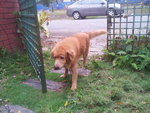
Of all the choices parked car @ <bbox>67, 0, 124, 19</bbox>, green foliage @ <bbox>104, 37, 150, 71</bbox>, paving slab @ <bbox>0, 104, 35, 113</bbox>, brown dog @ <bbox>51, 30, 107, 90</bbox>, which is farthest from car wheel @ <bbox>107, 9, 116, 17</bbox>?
parked car @ <bbox>67, 0, 124, 19</bbox>

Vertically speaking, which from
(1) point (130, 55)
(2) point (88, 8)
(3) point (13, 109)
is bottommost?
(3) point (13, 109)

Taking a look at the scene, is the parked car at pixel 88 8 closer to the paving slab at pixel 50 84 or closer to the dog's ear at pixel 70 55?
the paving slab at pixel 50 84

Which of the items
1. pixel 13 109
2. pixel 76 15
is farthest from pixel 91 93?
pixel 76 15

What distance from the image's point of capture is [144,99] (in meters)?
2.91

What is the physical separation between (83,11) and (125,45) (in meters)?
12.4

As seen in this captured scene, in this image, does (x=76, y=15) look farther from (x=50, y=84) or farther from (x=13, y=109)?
(x=13, y=109)

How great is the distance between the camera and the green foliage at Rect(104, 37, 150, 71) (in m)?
3.98

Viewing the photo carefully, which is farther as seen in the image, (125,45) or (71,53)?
(125,45)

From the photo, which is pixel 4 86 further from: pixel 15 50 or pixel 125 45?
pixel 125 45

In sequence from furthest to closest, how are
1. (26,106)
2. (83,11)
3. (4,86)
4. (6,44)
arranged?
1. (83,11)
2. (6,44)
3. (4,86)
4. (26,106)

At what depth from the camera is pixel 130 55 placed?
427 cm

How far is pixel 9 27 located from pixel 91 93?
10.2 ft

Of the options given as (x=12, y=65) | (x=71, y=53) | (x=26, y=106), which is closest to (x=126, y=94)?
(x=71, y=53)

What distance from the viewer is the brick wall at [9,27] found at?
188 inches
